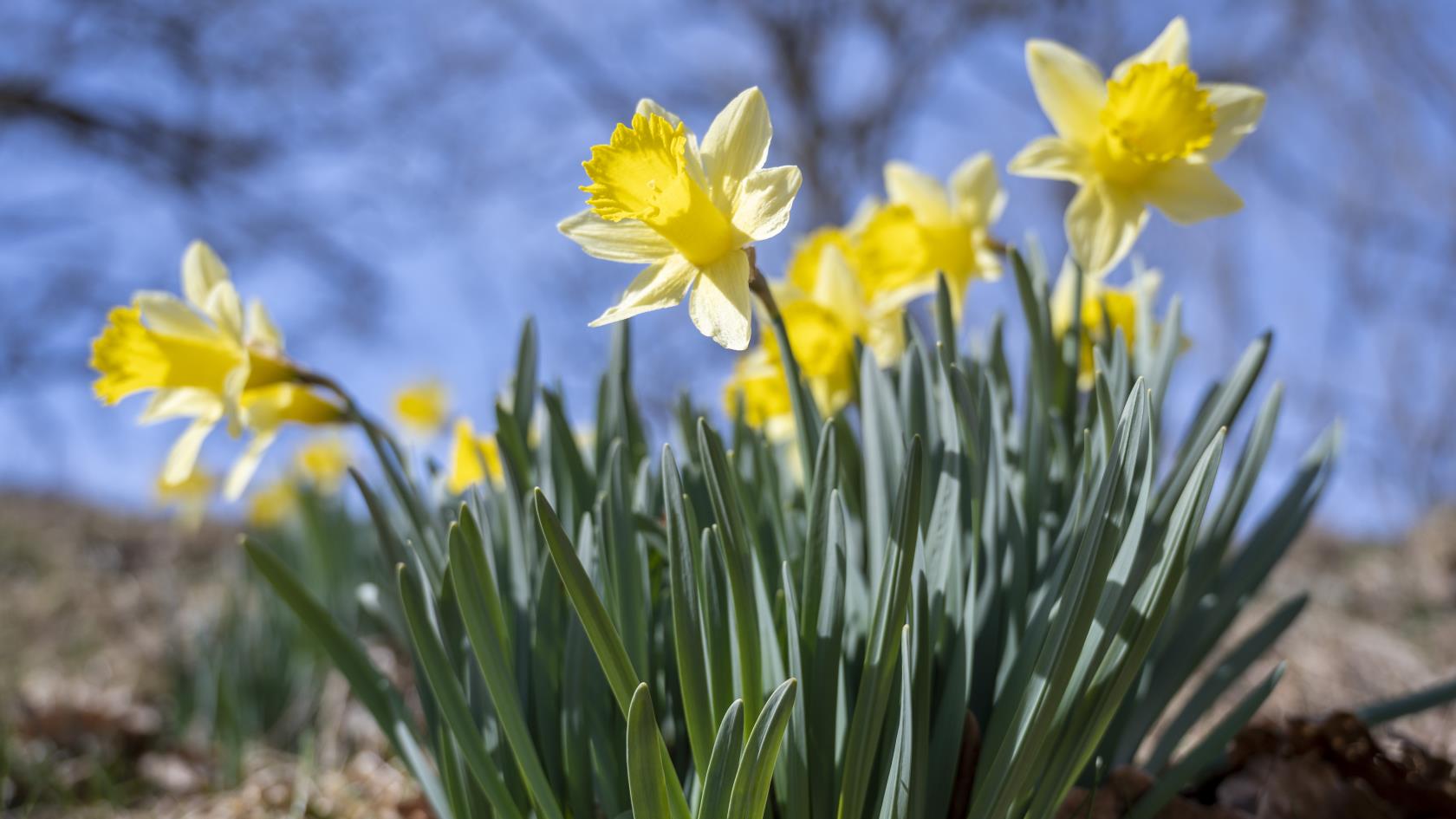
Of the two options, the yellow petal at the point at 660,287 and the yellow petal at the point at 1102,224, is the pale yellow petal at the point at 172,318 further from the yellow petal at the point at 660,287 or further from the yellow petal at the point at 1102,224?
the yellow petal at the point at 1102,224

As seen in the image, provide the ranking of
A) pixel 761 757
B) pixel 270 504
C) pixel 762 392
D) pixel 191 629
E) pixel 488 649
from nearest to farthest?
pixel 761 757
pixel 488 649
pixel 762 392
pixel 191 629
pixel 270 504

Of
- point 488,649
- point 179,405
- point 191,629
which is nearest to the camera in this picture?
point 488,649

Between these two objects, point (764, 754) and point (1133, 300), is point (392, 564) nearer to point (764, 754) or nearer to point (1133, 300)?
point (764, 754)

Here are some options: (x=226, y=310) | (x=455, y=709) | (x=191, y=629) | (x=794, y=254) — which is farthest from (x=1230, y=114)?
(x=191, y=629)

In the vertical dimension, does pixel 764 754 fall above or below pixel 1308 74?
below

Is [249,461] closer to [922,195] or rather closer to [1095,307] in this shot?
[922,195]

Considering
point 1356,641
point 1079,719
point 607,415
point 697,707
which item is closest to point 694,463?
point 607,415

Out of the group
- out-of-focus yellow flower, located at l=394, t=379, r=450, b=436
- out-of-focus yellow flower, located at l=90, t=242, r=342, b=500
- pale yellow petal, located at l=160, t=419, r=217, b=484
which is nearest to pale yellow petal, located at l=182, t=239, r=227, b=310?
out-of-focus yellow flower, located at l=90, t=242, r=342, b=500
